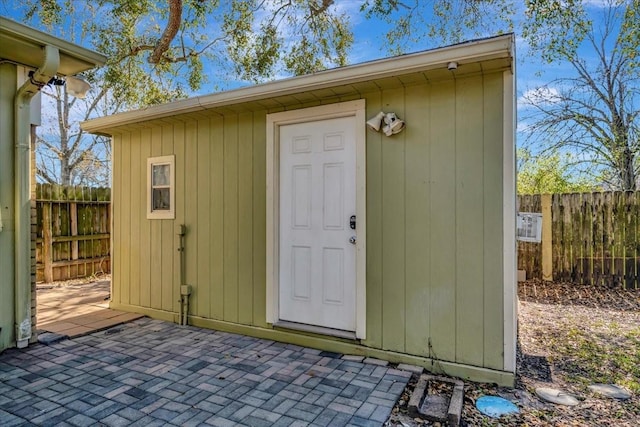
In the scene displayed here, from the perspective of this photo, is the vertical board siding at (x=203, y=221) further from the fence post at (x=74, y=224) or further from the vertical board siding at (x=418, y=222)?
the fence post at (x=74, y=224)

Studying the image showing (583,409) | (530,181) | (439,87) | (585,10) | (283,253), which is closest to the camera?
(583,409)

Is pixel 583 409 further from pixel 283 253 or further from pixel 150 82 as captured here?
pixel 150 82

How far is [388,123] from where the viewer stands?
298cm

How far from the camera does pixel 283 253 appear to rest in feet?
11.7

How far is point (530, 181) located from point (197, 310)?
30.7ft

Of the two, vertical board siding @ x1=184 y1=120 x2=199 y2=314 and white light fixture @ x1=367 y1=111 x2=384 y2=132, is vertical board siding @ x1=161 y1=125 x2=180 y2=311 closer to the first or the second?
vertical board siding @ x1=184 y1=120 x2=199 y2=314

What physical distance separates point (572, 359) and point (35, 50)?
16.3ft

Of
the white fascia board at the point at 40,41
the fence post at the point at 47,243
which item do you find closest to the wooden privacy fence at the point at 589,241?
the white fascia board at the point at 40,41

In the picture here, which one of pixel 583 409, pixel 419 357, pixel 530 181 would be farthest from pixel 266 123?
pixel 530 181

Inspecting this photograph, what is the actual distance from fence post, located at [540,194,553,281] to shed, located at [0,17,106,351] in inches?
239

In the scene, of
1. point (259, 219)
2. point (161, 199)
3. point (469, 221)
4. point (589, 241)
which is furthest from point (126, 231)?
point (589, 241)

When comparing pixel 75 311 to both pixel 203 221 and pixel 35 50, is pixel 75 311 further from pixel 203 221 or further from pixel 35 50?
pixel 35 50

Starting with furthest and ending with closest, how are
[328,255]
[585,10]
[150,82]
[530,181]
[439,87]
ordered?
[530,181] → [150,82] → [585,10] → [328,255] → [439,87]

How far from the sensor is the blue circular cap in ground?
7.31 ft
